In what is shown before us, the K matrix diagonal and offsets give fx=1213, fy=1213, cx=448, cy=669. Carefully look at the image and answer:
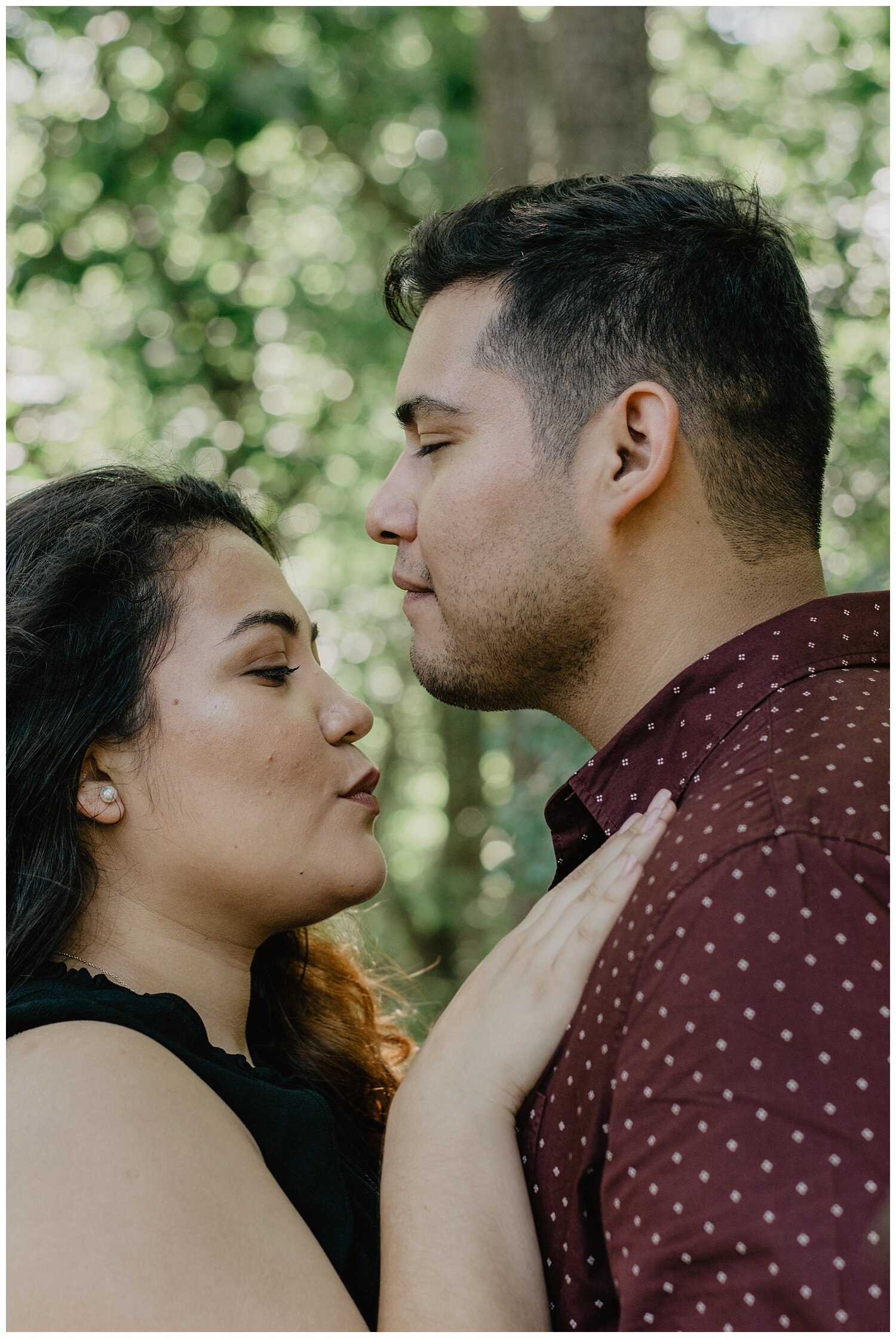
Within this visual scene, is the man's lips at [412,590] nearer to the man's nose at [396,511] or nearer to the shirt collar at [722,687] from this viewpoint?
the man's nose at [396,511]

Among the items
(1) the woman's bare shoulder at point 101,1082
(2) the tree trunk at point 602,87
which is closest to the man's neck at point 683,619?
(1) the woman's bare shoulder at point 101,1082

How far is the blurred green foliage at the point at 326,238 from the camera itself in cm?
568

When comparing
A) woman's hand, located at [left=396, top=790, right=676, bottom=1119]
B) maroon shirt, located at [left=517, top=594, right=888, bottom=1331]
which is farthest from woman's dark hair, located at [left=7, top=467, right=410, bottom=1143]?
maroon shirt, located at [left=517, top=594, right=888, bottom=1331]

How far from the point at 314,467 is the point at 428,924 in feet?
15.0

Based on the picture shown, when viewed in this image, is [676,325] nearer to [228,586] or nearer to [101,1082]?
[228,586]

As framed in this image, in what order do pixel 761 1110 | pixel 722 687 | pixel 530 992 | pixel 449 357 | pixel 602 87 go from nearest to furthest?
pixel 761 1110 → pixel 530 992 → pixel 722 687 → pixel 449 357 → pixel 602 87

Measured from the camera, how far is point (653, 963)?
1.47 m

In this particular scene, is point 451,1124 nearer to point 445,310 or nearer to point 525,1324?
point 525,1324

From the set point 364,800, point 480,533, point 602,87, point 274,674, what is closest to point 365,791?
point 364,800

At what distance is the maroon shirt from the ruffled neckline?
739 millimetres

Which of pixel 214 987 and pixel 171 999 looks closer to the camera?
pixel 171 999

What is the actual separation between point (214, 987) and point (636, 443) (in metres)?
1.38

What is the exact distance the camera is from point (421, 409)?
2.41 metres

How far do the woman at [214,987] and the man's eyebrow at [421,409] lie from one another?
0.47 meters
